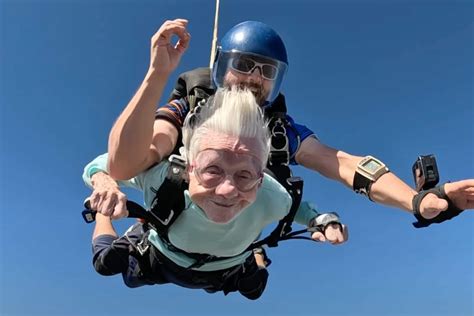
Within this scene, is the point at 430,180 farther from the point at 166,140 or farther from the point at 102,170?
the point at 102,170

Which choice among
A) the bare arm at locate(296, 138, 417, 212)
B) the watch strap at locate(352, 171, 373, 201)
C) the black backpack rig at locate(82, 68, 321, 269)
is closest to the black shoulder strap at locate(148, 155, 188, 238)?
the black backpack rig at locate(82, 68, 321, 269)

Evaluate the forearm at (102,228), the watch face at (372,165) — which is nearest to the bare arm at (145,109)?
the watch face at (372,165)

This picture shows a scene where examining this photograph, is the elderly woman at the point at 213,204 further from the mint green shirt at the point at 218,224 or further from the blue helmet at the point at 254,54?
the blue helmet at the point at 254,54

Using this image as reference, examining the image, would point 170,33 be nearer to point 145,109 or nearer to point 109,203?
point 145,109

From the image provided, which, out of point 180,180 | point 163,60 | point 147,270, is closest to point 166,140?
point 180,180

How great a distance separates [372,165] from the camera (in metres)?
2.80

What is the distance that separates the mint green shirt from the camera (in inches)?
105

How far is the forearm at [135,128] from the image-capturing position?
7.27 feet

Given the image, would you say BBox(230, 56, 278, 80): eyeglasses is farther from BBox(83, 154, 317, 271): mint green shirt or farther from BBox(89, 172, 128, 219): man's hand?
BBox(89, 172, 128, 219): man's hand

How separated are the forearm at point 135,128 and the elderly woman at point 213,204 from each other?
4.9 inches

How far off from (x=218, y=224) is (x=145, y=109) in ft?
2.80

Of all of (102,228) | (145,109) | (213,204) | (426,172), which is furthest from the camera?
(102,228)

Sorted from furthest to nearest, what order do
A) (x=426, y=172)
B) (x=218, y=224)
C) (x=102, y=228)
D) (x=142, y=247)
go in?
(x=102, y=228), (x=142, y=247), (x=218, y=224), (x=426, y=172)

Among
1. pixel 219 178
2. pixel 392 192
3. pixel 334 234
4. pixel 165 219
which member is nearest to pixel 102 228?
pixel 165 219
